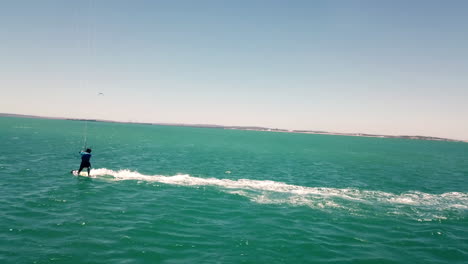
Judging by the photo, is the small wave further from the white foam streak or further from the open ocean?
the open ocean

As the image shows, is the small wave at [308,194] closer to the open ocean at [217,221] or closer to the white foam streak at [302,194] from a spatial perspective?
the white foam streak at [302,194]

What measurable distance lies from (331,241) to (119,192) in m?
18.1

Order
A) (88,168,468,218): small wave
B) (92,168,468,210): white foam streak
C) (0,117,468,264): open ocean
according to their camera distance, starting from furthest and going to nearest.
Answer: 1. (92,168,468,210): white foam streak
2. (88,168,468,218): small wave
3. (0,117,468,264): open ocean

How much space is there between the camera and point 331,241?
16.6 meters

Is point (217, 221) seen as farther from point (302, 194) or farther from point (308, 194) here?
point (308, 194)

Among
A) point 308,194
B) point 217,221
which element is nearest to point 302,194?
point 308,194

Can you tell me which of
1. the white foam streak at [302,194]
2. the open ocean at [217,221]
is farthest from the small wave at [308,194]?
the open ocean at [217,221]

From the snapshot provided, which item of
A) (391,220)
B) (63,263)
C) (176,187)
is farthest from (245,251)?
(176,187)

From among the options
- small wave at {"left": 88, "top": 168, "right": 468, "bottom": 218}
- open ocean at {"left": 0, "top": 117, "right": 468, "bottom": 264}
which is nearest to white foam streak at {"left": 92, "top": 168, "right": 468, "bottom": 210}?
small wave at {"left": 88, "top": 168, "right": 468, "bottom": 218}

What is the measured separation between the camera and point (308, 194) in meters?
27.5

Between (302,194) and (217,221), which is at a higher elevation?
(302,194)

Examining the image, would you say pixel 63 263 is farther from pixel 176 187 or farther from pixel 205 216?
pixel 176 187

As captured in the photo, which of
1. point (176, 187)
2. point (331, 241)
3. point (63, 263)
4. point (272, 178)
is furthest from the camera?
point (272, 178)

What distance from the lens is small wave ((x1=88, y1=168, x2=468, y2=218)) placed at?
25.0 meters
